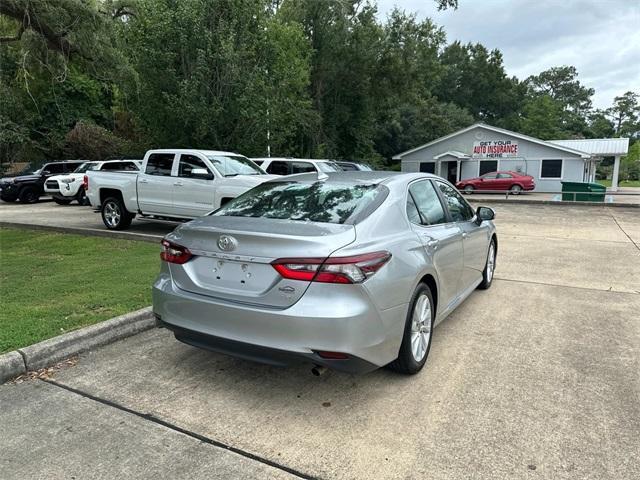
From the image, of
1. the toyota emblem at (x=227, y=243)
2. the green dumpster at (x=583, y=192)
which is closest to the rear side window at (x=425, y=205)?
the toyota emblem at (x=227, y=243)

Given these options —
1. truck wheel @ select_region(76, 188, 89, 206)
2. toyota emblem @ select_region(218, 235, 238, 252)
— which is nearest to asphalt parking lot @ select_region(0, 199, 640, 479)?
toyota emblem @ select_region(218, 235, 238, 252)

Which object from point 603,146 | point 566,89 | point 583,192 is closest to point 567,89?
point 566,89

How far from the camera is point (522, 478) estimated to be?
2586 millimetres

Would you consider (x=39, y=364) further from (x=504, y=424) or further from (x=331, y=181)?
(x=504, y=424)

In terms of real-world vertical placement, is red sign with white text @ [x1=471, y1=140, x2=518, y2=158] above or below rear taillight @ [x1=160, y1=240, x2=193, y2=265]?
above

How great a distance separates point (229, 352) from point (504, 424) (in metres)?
1.84

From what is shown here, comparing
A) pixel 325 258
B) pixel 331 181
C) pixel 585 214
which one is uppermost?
pixel 331 181

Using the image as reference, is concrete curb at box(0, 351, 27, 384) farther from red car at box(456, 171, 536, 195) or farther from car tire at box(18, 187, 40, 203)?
red car at box(456, 171, 536, 195)

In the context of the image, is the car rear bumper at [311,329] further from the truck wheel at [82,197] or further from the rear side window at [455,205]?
the truck wheel at [82,197]

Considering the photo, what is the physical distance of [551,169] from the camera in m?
32.3

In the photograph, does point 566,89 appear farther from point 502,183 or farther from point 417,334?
point 417,334

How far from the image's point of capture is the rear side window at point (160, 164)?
10555mm

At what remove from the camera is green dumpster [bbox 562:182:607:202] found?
2156 cm

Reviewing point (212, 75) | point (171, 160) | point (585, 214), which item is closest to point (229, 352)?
point (171, 160)
